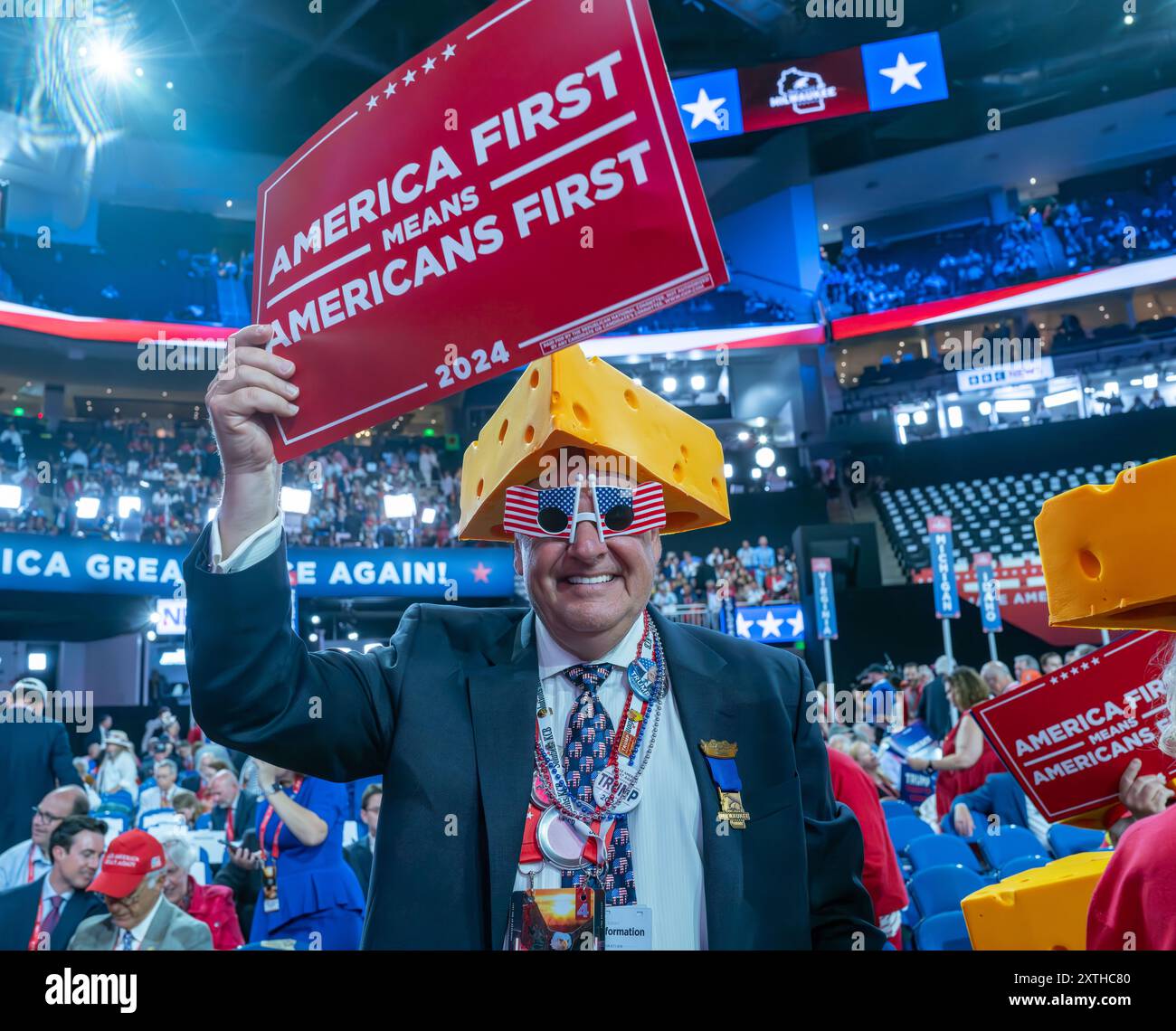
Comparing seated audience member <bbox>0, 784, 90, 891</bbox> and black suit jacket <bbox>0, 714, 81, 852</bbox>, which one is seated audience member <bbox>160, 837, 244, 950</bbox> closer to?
seated audience member <bbox>0, 784, 90, 891</bbox>

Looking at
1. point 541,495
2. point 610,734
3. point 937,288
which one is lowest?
point 610,734

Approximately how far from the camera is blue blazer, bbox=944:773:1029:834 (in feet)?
19.1

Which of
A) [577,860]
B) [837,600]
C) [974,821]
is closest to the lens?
[577,860]

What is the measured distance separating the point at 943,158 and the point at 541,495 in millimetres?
24617

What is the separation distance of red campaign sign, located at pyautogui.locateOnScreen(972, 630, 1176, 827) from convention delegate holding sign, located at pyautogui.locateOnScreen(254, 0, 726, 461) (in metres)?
1.60

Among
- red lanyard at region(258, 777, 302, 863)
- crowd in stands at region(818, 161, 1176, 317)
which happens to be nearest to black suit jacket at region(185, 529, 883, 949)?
red lanyard at region(258, 777, 302, 863)

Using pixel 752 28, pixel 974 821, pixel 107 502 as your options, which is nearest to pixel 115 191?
pixel 107 502

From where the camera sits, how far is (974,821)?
19.8ft

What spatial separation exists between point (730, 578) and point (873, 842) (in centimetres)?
1480

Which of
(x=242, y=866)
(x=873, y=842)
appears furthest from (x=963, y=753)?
(x=242, y=866)

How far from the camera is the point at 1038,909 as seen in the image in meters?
1.82

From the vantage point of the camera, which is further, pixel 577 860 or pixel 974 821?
pixel 974 821

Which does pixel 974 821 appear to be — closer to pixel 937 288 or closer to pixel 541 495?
pixel 541 495

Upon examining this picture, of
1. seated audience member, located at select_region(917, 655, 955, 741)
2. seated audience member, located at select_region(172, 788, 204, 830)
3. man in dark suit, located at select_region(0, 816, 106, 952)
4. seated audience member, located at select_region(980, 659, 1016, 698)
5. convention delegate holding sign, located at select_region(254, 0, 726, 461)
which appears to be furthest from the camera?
seated audience member, located at select_region(917, 655, 955, 741)
